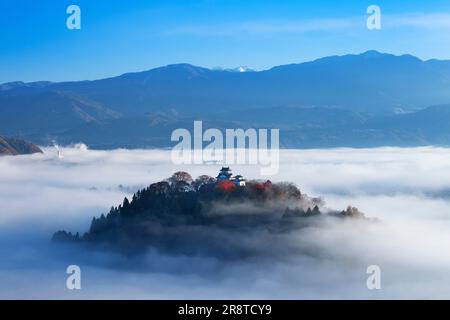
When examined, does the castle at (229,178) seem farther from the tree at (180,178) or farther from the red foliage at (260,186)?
the tree at (180,178)

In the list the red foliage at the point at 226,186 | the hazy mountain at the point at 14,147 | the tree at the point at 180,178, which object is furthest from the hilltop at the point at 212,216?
the hazy mountain at the point at 14,147

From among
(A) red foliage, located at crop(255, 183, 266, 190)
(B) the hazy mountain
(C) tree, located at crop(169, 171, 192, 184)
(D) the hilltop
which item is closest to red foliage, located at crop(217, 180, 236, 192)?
(D) the hilltop

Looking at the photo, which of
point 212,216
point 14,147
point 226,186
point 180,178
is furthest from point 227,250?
point 14,147

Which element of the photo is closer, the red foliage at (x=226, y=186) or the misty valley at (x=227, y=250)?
the misty valley at (x=227, y=250)

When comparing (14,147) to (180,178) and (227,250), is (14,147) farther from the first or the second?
(227,250)

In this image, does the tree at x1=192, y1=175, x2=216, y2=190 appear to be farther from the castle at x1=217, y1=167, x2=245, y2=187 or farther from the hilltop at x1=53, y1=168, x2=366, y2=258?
the castle at x1=217, y1=167, x2=245, y2=187

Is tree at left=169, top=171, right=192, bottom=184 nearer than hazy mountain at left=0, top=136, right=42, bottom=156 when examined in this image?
Yes
